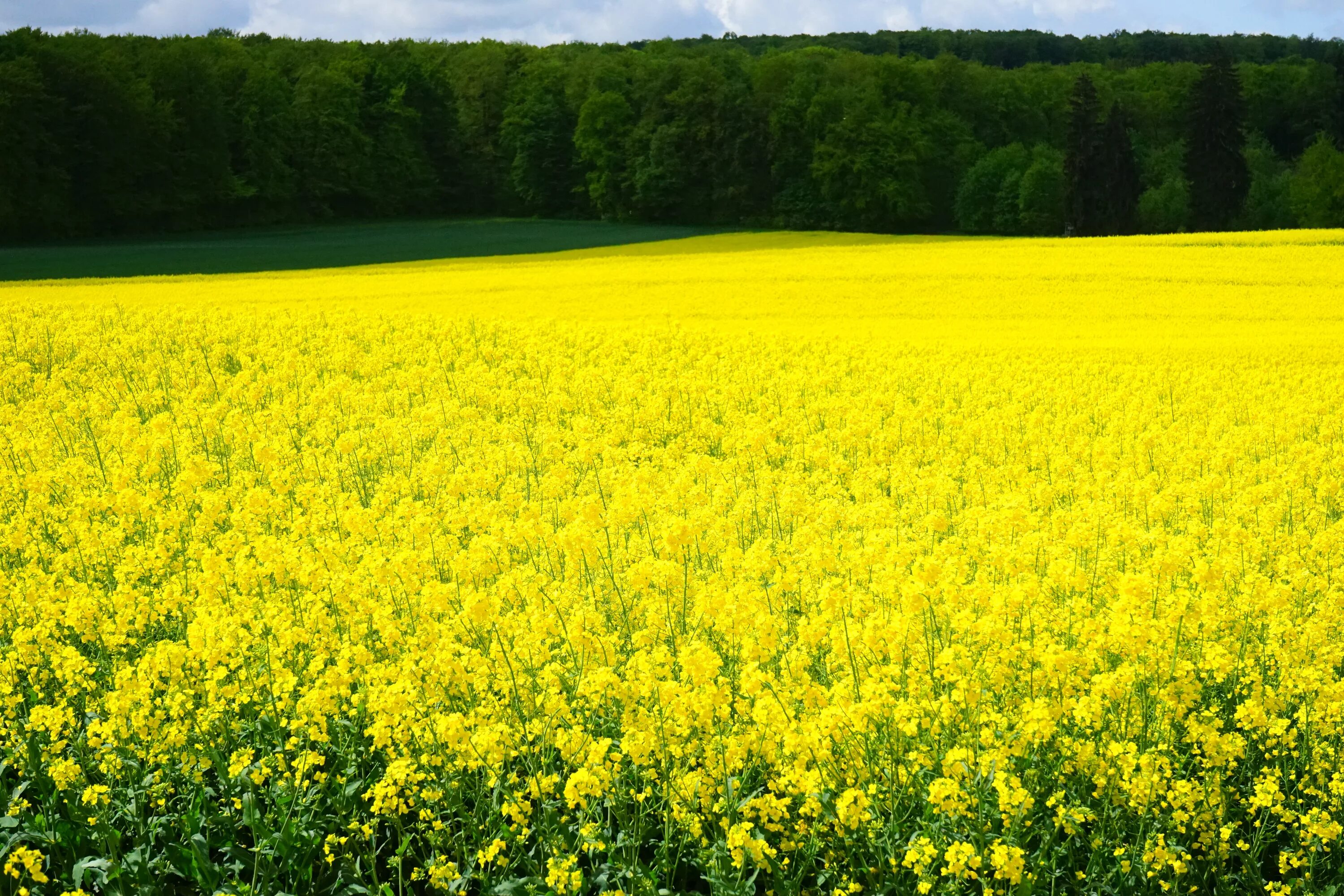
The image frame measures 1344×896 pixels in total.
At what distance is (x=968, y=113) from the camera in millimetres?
66188

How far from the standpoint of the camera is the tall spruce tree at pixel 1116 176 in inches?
2261

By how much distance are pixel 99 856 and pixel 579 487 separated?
5.31 metres

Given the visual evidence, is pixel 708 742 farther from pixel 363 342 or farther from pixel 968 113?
pixel 968 113

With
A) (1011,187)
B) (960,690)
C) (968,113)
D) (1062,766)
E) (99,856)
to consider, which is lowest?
(99,856)

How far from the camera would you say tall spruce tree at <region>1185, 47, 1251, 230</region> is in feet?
197

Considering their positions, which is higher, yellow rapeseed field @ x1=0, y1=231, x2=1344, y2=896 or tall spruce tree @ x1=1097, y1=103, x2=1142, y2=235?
tall spruce tree @ x1=1097, y1=103, x2=1142, y2=235

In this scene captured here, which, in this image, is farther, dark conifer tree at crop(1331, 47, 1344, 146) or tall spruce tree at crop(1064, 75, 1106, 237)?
dark conifer tree at crop(1331, 47, 1344, 146)

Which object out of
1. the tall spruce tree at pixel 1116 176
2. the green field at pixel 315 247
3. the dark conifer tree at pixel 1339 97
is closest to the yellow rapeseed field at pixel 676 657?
the green field at pixel 315 247

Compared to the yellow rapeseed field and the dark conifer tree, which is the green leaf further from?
the dark conifer tree

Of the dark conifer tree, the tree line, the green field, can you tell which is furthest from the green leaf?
the dark conifer tree

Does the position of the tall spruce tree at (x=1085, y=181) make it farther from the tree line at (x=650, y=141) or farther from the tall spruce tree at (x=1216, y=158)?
the tall spruce tree at (x=1216, y=158)

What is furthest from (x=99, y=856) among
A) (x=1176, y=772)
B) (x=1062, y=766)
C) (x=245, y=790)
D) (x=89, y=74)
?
(x=89, y=74)

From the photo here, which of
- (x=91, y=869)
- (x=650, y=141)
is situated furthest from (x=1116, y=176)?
(x=91, y=869)

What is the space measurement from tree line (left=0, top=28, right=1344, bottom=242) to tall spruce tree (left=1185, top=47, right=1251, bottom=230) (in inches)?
4.9
